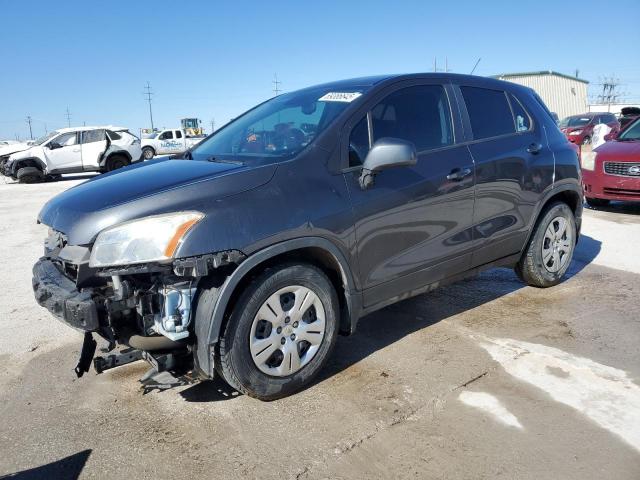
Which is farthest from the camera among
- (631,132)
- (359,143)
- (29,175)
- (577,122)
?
(577,122)

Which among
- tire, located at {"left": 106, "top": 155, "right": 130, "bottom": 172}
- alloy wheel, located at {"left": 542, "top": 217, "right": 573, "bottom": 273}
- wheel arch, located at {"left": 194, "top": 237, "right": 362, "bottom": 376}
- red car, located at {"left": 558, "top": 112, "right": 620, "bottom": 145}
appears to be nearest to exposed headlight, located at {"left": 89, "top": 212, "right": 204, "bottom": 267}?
wheel arch, located at {"left": 194, "top": 237, "right": 362, "bottom": 376}

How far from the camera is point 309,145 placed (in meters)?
2.97

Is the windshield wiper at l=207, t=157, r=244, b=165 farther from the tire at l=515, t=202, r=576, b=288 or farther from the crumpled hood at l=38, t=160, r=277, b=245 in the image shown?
the tire at l=515, t=202, r=576, b=288

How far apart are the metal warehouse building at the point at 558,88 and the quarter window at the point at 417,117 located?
43.1 m

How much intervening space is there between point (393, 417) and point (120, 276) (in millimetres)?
1571

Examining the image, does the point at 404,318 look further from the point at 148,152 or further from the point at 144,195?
the point at 148,152

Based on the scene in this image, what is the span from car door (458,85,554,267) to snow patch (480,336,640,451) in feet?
2.50

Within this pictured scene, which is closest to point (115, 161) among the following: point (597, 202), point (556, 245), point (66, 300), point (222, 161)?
point (597, 202)

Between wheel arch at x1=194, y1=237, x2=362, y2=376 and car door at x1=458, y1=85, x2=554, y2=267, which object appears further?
car door at x1=458, y1=85, x2=554, y2=267

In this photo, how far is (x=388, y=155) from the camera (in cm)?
287

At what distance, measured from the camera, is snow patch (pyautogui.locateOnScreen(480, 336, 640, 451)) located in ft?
8.46

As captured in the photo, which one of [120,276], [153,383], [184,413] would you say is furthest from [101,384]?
[120,276]

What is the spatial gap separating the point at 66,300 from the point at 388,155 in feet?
6.05

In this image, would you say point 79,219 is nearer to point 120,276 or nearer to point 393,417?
point 120,276
